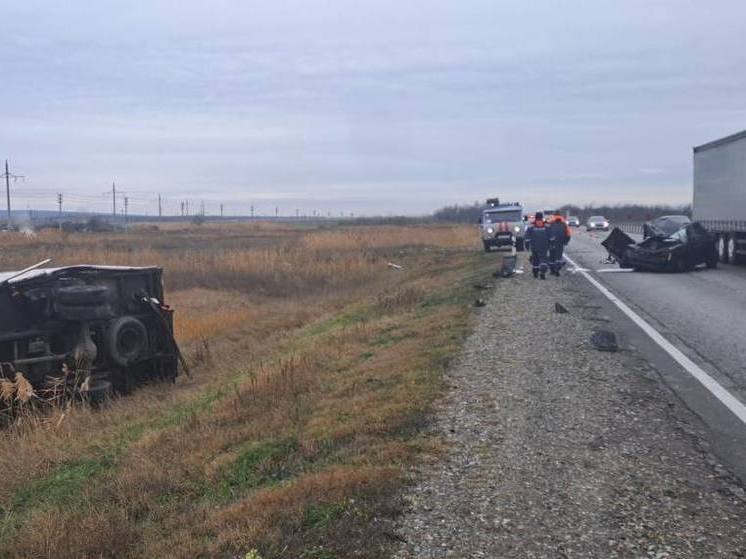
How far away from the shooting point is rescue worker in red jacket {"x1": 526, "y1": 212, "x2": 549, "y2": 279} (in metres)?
21.3

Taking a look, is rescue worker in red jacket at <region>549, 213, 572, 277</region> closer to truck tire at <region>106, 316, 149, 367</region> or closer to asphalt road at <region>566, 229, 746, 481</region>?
asphalt road at <region>566, 229, 746, 481</region>

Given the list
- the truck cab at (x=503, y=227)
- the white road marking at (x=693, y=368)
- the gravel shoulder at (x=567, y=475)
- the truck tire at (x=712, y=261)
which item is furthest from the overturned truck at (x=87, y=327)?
the truck cab at (x=503, y=227)

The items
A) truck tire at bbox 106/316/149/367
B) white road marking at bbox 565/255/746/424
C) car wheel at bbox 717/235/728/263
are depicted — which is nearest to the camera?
white road marking at bbox 565/255/746/424

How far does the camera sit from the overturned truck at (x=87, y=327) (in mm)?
11023

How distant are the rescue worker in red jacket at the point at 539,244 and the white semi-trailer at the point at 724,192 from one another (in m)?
8.56

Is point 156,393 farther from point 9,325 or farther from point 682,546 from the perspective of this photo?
point 682,546

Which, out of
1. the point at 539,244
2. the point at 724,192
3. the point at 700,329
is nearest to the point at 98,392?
the point at 700,329

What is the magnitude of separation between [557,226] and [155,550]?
1791cm

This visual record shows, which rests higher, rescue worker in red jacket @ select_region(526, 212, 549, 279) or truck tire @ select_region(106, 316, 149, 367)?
rescue worker in red jacket @ select_region(526, 212, 549, 279)

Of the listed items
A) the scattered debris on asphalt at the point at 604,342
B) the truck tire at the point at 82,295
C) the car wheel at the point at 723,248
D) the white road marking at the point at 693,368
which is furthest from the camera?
the car wheel at the point at 723,248

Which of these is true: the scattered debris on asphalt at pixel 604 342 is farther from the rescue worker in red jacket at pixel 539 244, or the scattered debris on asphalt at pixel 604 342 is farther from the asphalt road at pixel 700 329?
the rescue worker in red jacket at pixel 539 244

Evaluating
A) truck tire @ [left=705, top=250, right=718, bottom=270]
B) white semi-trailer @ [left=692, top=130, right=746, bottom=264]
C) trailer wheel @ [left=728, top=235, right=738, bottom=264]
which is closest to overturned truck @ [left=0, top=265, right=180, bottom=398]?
truck tire @ [left=705, top=250, right=718, bottom=270]

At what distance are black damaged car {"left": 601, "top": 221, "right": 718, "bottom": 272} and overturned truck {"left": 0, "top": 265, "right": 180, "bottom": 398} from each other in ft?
53.4

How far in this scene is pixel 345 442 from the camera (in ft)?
22.9
